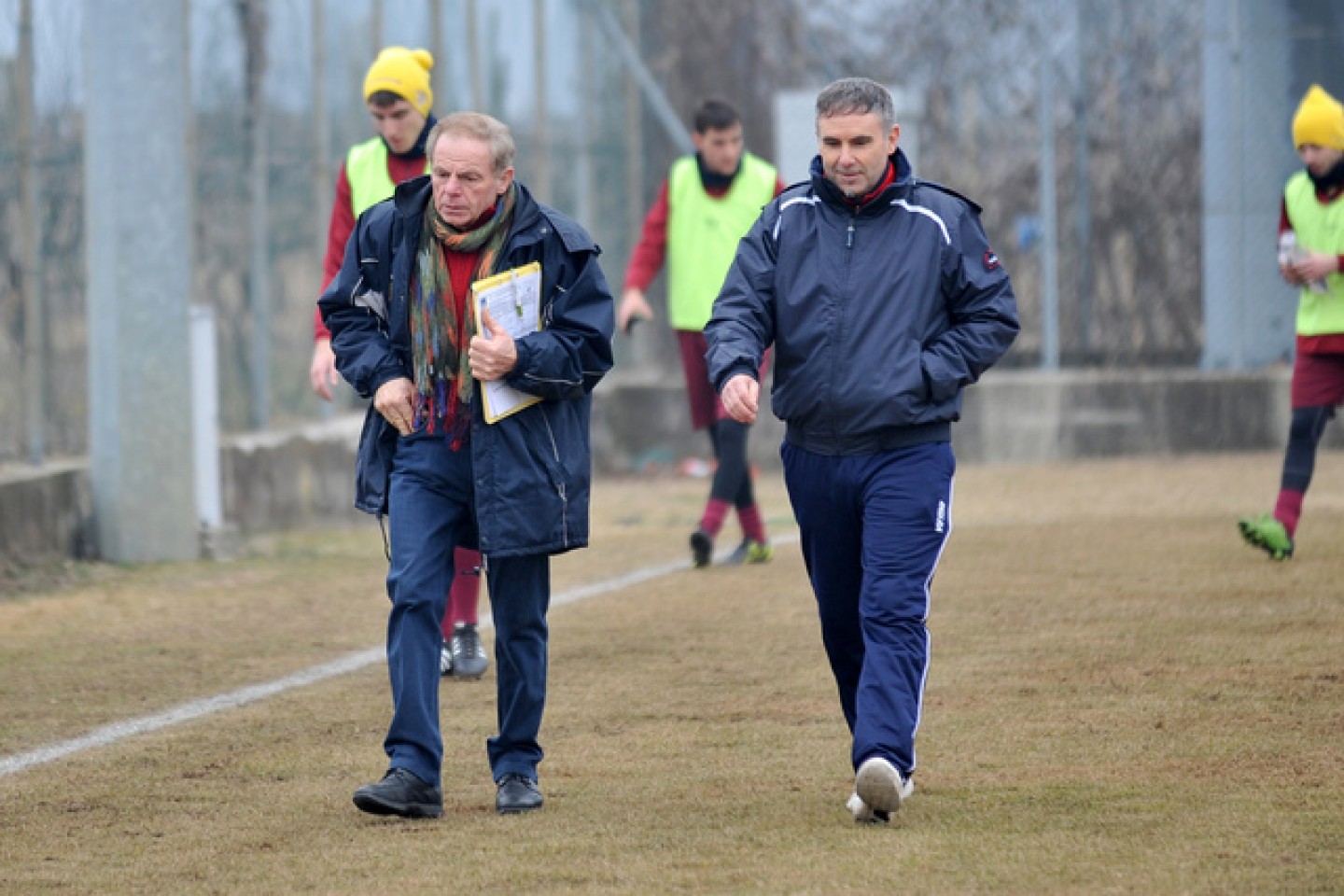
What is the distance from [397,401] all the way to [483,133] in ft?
2.22

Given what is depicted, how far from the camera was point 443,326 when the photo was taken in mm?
5625

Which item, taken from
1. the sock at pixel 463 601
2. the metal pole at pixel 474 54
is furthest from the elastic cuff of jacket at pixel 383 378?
the metal pole at pixel 474 54

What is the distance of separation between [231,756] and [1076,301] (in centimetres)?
1109

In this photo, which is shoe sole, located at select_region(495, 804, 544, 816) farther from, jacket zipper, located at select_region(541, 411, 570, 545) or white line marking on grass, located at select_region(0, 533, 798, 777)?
white line marking on grass, located at select_region(0, 533, 798, 777)

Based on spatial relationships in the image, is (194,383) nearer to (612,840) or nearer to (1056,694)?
(1056,694)

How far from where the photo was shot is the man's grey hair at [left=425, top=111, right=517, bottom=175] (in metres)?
5.54

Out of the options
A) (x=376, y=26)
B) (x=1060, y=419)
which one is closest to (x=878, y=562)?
(x=376, y=26)

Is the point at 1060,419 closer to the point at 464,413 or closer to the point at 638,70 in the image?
the point at 638,70

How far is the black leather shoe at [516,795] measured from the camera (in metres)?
5.55

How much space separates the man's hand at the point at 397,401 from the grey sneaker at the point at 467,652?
2312 mm

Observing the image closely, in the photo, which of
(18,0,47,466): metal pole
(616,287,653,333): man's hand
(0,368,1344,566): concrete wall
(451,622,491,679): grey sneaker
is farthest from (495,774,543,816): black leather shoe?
(0,368,1344,566): concrete wall

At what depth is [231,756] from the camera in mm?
6375

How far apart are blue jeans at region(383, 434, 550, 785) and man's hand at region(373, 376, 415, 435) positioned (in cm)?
8

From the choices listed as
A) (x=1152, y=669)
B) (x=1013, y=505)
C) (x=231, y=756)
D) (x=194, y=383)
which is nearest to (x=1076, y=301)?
(x=1013, y=505)
